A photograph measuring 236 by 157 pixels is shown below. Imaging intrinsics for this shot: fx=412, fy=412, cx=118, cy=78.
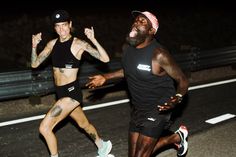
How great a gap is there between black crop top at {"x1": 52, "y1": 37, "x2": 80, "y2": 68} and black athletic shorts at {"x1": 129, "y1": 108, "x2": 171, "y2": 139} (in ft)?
4.18

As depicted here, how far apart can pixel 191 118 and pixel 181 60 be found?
341 centimetres

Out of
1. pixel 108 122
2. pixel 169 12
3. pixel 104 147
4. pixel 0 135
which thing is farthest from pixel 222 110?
pixel 169 12

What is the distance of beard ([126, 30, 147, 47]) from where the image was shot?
5.31m

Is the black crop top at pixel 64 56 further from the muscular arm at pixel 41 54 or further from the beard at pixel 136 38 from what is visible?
the beard at pixel 136 38

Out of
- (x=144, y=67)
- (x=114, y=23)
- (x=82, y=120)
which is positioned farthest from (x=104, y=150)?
(x=114, y=23)

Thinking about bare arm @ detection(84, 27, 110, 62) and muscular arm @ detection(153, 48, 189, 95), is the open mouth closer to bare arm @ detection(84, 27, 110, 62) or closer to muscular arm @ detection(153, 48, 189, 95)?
muscular arm @ detection(153, 48, 189, 95)

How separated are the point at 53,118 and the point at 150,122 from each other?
1.45 m

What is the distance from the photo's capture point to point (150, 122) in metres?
5.51

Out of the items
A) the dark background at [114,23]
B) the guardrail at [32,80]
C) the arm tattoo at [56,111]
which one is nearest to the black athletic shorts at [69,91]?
the arm tattoo at [56,111]

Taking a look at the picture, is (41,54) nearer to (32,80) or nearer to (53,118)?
(53,118)

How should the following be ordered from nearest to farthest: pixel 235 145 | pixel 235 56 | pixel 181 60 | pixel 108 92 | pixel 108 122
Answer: pixel 235 145 < pixel 108 122 < pixel 108 92 < pixel 181 60 < pixel 235 56

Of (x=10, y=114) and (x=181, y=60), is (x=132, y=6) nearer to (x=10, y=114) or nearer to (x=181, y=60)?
(x=181, y=60)

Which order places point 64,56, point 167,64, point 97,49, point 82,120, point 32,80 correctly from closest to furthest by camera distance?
1. point 167,64
2. point 64,56
3. point 97,49
4. point 82,120
5. point 32,80

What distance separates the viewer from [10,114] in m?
8.77
